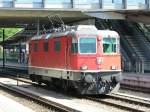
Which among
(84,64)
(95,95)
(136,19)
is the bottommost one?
(95,95)

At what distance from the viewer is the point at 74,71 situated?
20906mm

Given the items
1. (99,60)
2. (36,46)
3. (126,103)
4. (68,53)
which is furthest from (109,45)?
(36,46)

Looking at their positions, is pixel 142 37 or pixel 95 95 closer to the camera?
pixel 95 95

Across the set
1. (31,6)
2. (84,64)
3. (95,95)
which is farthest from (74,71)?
(31,6)

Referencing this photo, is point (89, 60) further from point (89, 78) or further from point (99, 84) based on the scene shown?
point (99, 84)

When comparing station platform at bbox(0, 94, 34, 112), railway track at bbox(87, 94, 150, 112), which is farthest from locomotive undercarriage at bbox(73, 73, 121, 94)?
station platform at bbox(0, 94, 34, 112)

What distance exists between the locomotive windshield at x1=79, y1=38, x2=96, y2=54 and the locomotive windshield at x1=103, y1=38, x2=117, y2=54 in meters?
0.51

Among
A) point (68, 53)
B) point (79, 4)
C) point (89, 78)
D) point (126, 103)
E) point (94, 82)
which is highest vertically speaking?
point (79, 4)

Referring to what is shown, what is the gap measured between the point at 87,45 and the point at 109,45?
105 centimetres

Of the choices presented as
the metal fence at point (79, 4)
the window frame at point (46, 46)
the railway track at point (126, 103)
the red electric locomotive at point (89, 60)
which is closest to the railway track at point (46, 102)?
the red electric locomotive at point (89, 60)

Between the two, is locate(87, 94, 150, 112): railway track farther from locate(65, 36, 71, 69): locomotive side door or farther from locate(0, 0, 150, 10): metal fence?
locate(0, 0, 150, 10): metal fence

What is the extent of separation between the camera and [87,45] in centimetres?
2114

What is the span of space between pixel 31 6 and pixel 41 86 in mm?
13448

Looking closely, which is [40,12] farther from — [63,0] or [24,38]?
[24,38]
